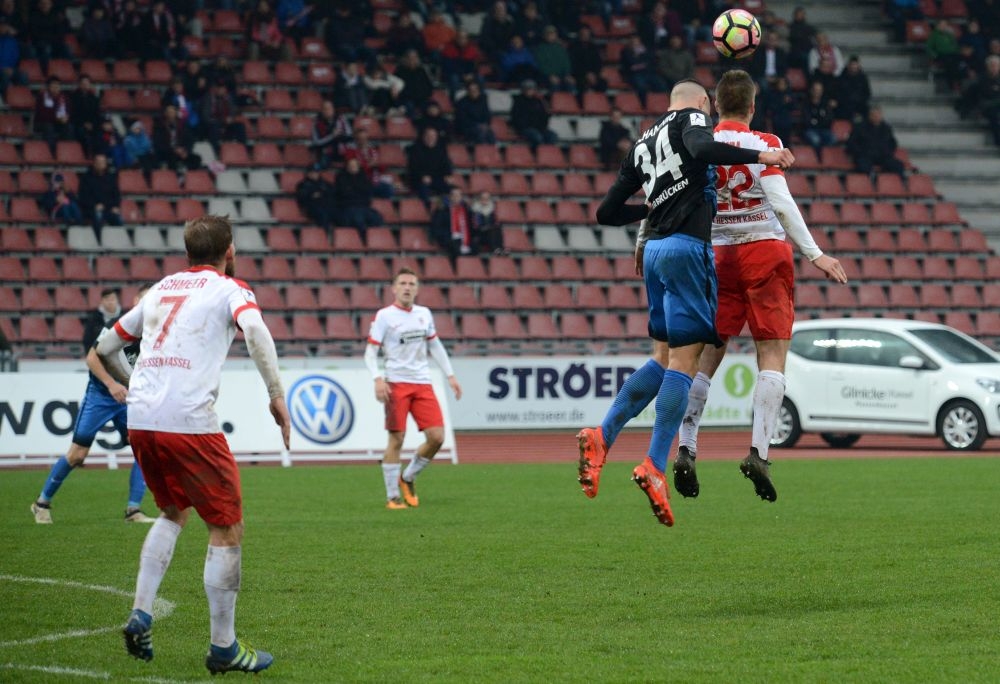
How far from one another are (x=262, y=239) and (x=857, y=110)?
12718 millimetres

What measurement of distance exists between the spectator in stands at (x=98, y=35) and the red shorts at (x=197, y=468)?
23.9 meters

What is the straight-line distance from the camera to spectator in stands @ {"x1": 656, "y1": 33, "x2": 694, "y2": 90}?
3170cm

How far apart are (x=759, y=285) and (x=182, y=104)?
2072cm

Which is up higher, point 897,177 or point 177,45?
point 177,45

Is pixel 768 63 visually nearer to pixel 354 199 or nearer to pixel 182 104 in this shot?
pixel 354 199

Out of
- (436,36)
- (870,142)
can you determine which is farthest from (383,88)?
(870,142)

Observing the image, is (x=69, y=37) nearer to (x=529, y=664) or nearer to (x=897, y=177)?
(x=897, y=177)

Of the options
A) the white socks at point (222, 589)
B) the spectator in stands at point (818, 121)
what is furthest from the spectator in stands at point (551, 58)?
the white socks at point (222, 589)

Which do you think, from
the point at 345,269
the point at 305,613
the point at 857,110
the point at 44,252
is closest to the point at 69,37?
the point at 44,252

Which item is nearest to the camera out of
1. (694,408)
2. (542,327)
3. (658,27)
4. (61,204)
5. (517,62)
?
(694,408)

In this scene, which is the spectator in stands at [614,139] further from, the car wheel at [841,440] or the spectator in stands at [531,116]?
the car wheel at [841,440]

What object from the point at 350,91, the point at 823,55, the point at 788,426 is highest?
the point at 823,55

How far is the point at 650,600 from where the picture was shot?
879 cm

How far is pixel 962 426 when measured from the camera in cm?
2234
